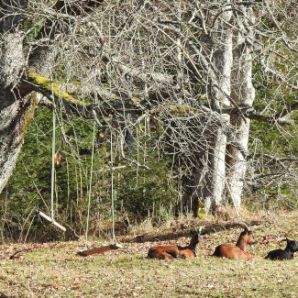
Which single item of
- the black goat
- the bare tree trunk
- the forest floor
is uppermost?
the bare tree trunk

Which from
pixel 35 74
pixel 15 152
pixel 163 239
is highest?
pixel 35 74

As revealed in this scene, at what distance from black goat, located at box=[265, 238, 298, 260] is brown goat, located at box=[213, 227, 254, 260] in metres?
0.36

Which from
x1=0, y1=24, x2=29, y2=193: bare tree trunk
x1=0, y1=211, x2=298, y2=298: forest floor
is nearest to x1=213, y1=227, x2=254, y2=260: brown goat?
x1=0, y1=211, x2=298, y2=298: forest floor

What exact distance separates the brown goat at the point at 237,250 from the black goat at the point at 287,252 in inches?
14.2

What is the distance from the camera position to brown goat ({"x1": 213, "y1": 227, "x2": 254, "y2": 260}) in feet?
43.7

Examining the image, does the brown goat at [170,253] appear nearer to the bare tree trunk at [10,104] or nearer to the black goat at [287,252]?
the black goat at [287,252]

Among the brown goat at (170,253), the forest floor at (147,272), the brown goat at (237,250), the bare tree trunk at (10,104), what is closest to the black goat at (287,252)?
the forest floor at (147,272)

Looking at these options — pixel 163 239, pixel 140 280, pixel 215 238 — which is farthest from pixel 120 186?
pixel 140 280

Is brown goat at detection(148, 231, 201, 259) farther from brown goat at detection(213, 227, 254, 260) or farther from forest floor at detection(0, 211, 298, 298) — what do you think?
brown goat at detection(213, 227, 254, 260)

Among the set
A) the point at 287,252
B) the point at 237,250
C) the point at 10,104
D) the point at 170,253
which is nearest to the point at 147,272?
the point at 170,253

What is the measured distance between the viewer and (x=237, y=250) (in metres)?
13.4

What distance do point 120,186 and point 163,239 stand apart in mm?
3330

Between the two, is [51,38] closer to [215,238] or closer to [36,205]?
[215,238]

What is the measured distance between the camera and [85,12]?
388 inches
